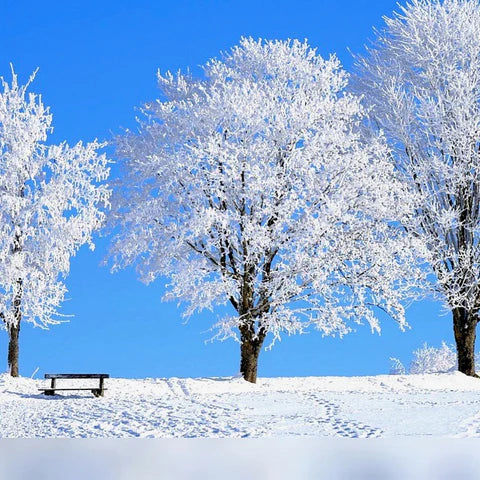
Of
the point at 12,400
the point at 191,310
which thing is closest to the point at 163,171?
the point at 191,310

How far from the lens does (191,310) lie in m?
18.9

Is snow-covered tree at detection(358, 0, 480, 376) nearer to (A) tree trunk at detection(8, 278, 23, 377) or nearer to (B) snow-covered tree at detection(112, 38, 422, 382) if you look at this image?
(B) snow-covered tree at detection(112, 38, 422, 382)

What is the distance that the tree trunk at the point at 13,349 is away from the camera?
20972 mm

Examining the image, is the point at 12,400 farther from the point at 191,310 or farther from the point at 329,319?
the point at 329,319

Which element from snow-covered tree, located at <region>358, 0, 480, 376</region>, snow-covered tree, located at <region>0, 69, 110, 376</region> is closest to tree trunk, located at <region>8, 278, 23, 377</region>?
snow-covered tree, located at <region>0, 69, 110, 376</region>

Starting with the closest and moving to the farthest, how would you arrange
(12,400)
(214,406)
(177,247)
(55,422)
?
1. (55,422)
2. (214,406)
3. (12,400)
4. (177,247)

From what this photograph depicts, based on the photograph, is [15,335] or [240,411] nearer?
[240,411]

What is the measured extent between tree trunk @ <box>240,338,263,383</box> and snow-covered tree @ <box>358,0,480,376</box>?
5.90 meters

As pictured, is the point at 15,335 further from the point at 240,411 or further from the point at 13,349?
the point at 240,411

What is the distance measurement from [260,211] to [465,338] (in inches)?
335

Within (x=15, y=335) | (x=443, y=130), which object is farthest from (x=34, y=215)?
(x=443, y=130)

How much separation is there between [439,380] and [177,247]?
8700 mm

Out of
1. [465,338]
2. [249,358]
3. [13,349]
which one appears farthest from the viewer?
[465,338]

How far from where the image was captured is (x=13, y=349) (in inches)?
830
